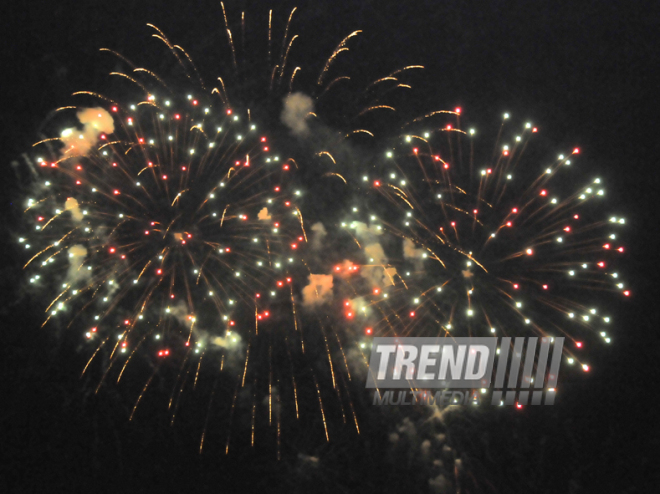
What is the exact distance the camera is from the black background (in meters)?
7.07

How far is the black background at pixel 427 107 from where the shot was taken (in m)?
7.07

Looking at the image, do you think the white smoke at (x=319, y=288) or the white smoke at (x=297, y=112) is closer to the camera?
the white smoke at (x=319, y=288)

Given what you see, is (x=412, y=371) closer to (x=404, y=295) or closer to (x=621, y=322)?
(x=404, y=295)

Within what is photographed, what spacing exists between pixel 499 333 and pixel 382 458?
3119 mm

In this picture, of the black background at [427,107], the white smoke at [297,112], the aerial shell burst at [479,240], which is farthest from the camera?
the white smoke at [297,112]

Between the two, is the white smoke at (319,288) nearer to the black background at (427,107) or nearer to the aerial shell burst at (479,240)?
the aerial shell burst at (479,240)

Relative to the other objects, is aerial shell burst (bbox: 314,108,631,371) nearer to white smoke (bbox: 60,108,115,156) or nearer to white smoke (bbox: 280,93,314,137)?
white smoke (bbox: 280,93,314,137)

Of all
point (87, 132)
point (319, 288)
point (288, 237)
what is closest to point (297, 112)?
point (288, 237)

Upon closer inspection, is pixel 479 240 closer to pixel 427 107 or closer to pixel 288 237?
pixel 427 107

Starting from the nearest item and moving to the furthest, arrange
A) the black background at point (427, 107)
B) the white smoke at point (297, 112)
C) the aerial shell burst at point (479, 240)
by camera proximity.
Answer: the black background at point (427, 107) → the aerial shell burst at point (479, 240) → the white smoke at point (297, 112)

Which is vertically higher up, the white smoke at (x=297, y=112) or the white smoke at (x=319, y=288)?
the white smoke at (x=297, y=112)

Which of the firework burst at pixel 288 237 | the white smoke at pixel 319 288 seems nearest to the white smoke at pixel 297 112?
the firework burst at pixel 288 237

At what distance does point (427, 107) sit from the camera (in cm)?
774

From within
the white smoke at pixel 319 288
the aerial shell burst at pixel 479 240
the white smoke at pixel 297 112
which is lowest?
the white smoke at pixel 319 288
